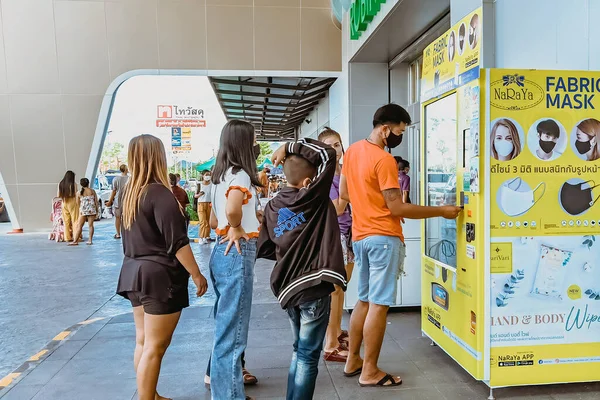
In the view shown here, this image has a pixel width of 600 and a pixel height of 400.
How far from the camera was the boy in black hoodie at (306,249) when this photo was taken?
2.21 metres

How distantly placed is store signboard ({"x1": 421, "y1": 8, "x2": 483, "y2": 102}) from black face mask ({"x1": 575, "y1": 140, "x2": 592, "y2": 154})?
77 centimetres

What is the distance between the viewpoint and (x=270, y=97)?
14812 millimetres

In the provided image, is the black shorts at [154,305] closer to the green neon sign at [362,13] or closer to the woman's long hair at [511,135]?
the woman's long hair at [511,135]

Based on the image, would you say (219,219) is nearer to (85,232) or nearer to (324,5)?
(324,5)

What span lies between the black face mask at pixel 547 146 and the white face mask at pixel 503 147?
0.62ft

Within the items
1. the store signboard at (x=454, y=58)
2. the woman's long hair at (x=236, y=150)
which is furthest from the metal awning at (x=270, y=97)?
the woman's long hair at (x=236, y=150)

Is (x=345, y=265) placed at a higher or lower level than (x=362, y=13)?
lower

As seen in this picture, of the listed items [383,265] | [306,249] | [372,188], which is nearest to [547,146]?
[372,188]

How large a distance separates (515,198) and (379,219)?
2.73 feet

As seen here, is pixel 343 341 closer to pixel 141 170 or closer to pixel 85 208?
pixel 141 170

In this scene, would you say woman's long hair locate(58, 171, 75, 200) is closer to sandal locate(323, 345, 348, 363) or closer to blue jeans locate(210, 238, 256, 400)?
sandal locate(323, 345, 348, 363)

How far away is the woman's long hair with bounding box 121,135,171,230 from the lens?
241 centimetres

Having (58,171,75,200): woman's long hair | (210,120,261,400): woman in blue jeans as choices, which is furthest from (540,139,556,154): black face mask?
(58,171,75,200): woman's long hair

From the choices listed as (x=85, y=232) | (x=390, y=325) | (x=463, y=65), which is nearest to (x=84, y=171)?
(x=85, y=232)
